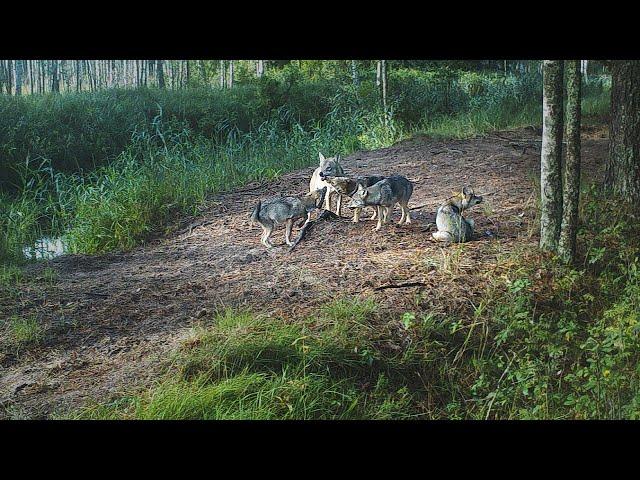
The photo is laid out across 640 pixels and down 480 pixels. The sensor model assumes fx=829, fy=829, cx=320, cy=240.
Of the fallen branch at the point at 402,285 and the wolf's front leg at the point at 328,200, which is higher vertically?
the wolf's front leg at the point at 328,200

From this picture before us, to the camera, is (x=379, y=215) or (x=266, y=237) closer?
(x=266, y=237)

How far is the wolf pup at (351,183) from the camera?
5328 mm

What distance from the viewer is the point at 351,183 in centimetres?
533

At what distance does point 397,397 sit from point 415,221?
1527 millimetres

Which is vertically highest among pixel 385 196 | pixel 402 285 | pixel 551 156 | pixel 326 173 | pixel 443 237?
pixel 551 156

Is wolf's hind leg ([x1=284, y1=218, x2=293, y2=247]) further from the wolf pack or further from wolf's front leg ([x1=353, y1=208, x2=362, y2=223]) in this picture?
wolf's front leg ([x1=353, y1=208, x2=362, y2=223])

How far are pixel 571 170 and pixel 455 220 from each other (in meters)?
0.76

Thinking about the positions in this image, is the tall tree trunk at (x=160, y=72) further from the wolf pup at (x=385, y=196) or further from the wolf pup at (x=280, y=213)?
the wolf pup at (x=385, y=196)

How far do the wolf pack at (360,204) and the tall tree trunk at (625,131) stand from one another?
1163 mm

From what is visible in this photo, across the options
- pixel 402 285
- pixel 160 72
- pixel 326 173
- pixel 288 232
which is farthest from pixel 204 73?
pixel 402 285

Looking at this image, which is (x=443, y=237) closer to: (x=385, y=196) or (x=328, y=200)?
(x=385, y=196)

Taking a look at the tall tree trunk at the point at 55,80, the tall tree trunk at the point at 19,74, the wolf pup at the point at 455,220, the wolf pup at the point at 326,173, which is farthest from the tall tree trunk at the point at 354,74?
the tall tree trunk at the point at 19,74

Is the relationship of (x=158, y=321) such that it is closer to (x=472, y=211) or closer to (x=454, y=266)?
(x=454, y=266)

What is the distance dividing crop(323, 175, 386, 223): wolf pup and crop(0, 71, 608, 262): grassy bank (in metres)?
0.78
